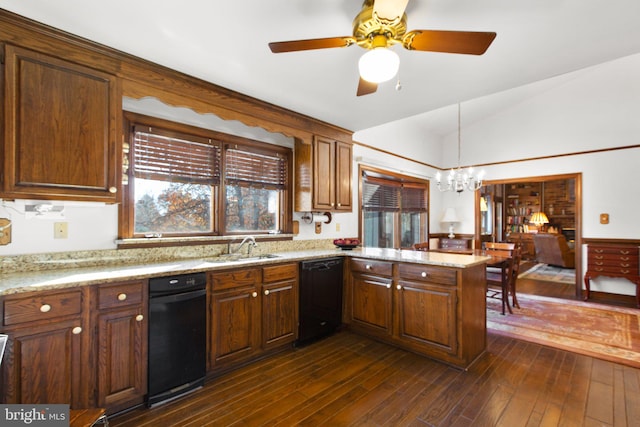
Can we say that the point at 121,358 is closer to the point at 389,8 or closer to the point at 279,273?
the point at 279,273

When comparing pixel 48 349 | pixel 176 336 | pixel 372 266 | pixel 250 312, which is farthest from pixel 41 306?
pixel 372 266

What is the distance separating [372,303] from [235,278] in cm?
151

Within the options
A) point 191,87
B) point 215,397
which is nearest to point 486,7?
point 191,87

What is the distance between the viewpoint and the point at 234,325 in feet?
8.06

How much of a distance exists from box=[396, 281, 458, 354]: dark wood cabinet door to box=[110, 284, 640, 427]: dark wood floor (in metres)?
0.20

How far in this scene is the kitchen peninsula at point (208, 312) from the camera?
161cm

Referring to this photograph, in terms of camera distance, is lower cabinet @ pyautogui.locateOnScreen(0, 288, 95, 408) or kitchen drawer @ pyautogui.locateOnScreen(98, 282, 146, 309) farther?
kitchen drawer @ pyautogui.locateOnScreen(98, 282, 146, 309)

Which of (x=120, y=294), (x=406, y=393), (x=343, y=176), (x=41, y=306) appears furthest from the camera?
(x=343, y=176)

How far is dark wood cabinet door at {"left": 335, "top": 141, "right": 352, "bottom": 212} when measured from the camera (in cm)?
370

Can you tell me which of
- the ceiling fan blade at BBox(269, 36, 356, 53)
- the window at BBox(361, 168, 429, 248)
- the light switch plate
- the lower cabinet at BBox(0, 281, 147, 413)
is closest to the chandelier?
the window at BBox(361, 168, 429, 248)

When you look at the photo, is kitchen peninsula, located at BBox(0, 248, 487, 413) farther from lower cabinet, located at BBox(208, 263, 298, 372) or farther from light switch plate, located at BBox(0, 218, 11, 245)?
light switch plate, located at BBox(0, 218, 11, 245)

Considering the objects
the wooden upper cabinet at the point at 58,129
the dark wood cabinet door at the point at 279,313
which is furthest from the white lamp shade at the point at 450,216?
the wooden upper cabinet at the point at 58,129

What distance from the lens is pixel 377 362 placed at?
2.68m

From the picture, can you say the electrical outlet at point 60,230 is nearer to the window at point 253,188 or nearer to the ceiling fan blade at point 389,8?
the window at point 253,188
